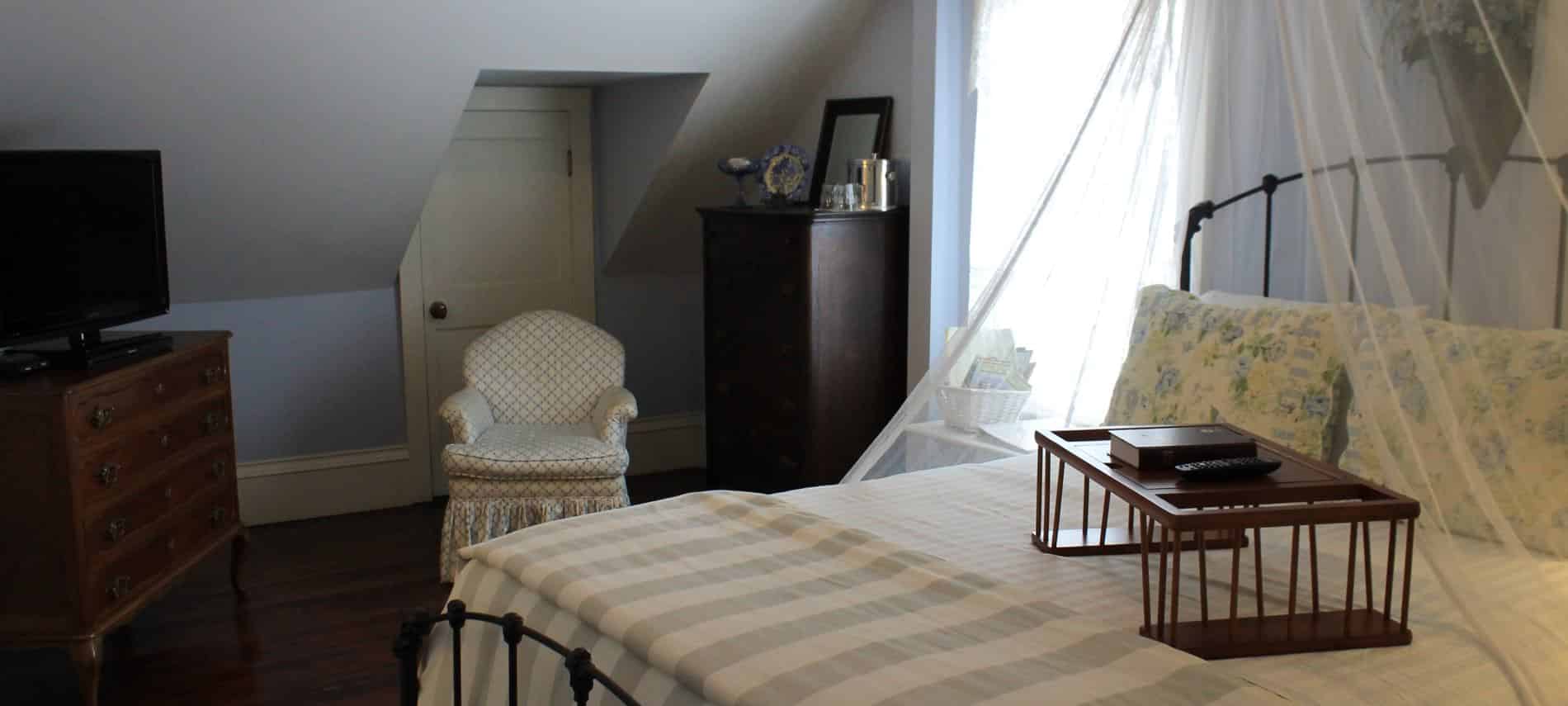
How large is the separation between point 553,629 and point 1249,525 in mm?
1207

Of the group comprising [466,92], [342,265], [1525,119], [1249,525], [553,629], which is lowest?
[553,629]

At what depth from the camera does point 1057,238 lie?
350cm

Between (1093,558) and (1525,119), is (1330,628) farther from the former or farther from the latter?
(1525,119)

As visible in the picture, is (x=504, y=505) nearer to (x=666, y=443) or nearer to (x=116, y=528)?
(x=116, y=528)

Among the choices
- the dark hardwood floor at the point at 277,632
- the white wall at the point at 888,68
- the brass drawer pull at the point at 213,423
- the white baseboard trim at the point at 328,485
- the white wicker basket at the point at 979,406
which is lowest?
the dark hardwood floor at the point at 277,632

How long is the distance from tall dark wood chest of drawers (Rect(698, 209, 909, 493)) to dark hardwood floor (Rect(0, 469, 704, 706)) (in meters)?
1.28

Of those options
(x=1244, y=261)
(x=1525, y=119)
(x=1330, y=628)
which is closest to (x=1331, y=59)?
(x=1525, y=119)

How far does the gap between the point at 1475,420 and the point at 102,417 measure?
3.11 m

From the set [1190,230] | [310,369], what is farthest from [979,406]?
[310,369]

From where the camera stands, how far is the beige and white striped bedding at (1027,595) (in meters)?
2.08

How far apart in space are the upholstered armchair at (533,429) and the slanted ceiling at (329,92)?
0.71m

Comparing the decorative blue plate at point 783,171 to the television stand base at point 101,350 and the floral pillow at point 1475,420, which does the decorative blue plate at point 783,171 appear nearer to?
the television stand base at point 101,350

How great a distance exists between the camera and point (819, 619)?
2236 mm

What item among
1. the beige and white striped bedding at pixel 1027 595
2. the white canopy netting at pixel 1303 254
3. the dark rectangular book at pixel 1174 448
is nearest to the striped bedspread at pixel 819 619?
the beige and white striped bedding at pixel 1027 595
